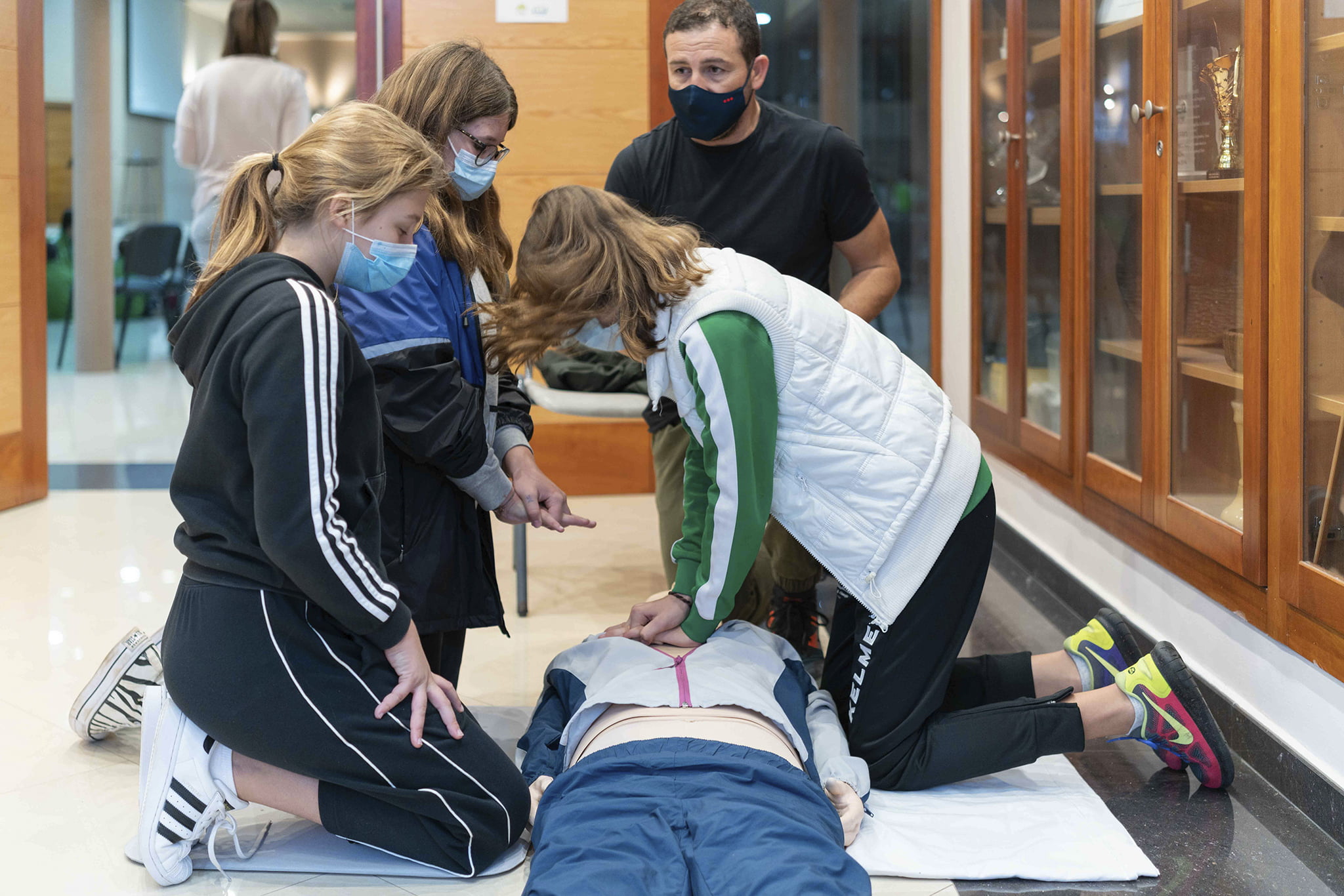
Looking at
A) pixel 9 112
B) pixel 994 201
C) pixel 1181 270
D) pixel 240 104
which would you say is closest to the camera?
pixel 1181 270

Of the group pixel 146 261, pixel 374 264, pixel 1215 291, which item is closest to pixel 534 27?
pixel 1215 291

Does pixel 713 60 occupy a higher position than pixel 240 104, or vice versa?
pixel 240 104

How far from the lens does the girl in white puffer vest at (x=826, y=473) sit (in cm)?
167

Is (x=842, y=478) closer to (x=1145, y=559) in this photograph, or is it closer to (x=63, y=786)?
(x=1145, y=559)

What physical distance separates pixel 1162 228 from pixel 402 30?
2825mm

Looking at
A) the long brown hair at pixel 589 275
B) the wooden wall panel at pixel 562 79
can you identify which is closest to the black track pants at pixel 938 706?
the long brown hair at pixel 589 275

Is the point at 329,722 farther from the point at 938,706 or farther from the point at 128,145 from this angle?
the point at 128,145

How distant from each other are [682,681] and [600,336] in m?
0.51

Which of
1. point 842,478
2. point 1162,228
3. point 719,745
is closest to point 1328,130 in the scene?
point 1162,228

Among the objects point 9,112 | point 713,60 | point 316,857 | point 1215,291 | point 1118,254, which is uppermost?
point 9,112

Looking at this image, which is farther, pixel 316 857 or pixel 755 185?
pixel 755 185

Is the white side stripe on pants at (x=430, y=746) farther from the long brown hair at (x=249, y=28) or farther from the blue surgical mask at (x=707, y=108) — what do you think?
the long brown hair at (x=249, y=28)

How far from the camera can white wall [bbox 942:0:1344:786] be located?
1.81 meters

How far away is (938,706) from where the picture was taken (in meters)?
1.83
